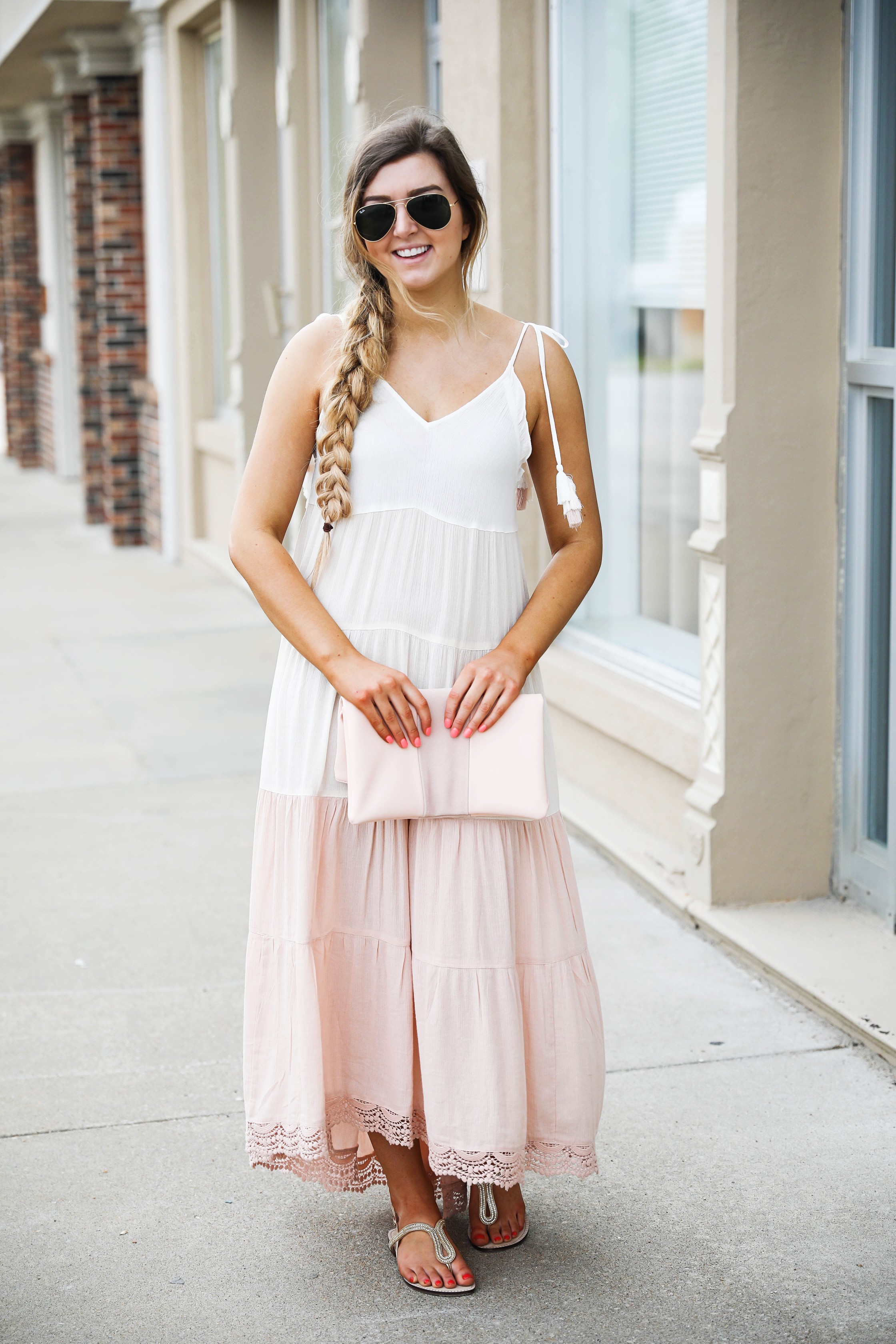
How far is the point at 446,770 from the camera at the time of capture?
8.75ft

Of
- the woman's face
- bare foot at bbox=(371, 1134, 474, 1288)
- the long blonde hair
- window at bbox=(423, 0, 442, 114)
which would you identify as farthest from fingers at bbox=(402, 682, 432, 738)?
window at bbox=(423, 0, 442, 114)

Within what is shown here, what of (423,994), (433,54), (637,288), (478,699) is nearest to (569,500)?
(478,699)

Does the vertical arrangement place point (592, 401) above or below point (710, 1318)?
above

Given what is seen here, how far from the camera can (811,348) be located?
4254 millimetres

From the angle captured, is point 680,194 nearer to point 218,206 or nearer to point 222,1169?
point 222,1169

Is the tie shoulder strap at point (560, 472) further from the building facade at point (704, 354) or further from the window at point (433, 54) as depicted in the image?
the window at point (433, 54)

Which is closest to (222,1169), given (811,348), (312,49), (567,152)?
(811,348)

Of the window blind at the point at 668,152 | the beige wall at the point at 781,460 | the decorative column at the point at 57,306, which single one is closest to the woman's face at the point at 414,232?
the beige wall at the point at 781,460

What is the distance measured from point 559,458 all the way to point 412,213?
478 millimetres

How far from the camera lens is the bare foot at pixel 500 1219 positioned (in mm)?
2951

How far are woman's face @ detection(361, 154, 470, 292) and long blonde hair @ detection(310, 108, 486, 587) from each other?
1 cm

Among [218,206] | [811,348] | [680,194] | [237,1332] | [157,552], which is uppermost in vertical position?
[218,206]

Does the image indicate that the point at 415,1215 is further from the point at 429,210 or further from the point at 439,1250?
the point at 429,210

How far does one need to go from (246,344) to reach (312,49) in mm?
2013
